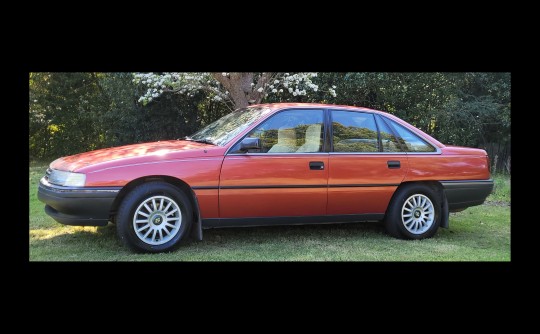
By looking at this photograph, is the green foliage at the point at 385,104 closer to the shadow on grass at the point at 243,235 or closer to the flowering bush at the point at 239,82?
the flowering bush at the point at 239,82

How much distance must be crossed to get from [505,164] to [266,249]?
7.10 meters


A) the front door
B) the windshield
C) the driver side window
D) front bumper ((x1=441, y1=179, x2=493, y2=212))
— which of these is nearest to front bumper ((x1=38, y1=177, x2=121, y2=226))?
the front door

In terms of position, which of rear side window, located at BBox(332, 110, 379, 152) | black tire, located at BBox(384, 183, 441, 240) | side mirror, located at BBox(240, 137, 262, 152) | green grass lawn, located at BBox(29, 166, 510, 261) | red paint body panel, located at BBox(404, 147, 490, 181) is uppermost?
rear side window, located at BBox(332, 110, 379, 152)

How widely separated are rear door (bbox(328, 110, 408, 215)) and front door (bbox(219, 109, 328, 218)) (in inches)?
6.3

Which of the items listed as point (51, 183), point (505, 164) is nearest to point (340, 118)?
point (51, 183)

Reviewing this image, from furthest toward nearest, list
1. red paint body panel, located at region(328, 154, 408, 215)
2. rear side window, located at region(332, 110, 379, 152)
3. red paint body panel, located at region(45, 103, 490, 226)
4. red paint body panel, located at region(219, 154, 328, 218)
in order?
rear side window, located at region(332, 110, 379, 152) → red paint body panel, located at region(328, 154, 408, 215) → red paint body panel, located at region(219, 154, 328, 218) → red paint body panel, located at region(45, 103, 490, 226)

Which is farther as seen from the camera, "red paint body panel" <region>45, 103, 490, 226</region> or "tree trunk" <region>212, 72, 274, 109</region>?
"tree trunk" <region>212, 72, 274, 109</region>

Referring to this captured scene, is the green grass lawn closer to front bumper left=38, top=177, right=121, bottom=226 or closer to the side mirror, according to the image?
front bumper left=38, top=177, right=121, bottom=226

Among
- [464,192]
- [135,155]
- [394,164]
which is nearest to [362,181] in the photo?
[394,164]

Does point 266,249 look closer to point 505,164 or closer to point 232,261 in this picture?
point 232,261

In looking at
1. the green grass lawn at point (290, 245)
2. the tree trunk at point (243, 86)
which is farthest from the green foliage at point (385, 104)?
the green grass lawn at point (290, 245)

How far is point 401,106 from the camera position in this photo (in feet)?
37.8

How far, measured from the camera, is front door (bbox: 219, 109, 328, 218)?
476 centimetres
